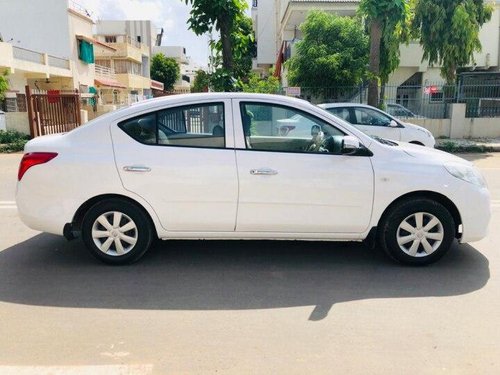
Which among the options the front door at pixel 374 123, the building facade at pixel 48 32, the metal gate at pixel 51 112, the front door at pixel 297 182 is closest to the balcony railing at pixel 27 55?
the building facade at pixel 48 32

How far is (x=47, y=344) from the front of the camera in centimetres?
321

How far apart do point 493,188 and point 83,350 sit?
7781 millimetres

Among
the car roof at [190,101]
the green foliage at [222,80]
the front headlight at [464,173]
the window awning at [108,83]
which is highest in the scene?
the window awning at [108,83]

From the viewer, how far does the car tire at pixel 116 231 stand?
444 cm

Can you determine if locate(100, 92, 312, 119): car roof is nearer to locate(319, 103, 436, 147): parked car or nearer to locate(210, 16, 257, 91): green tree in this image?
locate(210, 16, 257, 91): green tree

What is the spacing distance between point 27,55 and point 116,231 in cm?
2705

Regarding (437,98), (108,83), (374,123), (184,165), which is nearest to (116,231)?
(184,165)

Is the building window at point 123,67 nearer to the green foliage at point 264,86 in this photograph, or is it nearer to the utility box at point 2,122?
the utility box at point 2,122

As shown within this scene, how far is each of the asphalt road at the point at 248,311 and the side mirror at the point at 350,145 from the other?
1133 millimetres

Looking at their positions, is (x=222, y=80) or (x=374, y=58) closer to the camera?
(x=222, y=80)

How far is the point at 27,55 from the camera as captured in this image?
2753cm

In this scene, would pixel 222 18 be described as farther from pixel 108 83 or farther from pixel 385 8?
pixel 108 83

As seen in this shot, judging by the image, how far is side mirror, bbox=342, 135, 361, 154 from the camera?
4.31 metres

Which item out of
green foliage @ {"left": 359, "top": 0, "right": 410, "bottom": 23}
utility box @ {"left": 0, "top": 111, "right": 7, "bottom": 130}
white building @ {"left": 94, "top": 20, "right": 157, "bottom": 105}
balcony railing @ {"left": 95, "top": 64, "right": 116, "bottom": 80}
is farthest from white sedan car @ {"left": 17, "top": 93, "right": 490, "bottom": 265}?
balcony railing @ {"left": 95, "top": 64, "right": 116, "bottom": 80}
